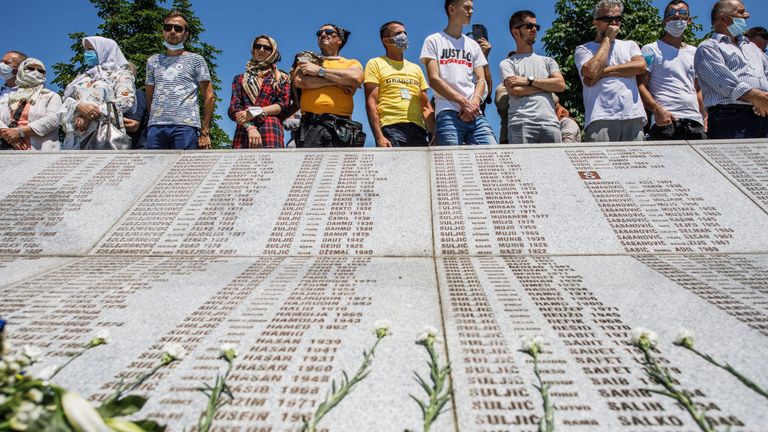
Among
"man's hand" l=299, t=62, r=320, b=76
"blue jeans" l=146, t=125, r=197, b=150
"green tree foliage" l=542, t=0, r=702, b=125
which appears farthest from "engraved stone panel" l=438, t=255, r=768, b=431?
"green tree foliage" l=542, t=0, r=702, b=125

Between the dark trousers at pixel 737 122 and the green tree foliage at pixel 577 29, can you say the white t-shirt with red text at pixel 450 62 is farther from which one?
the green tree foliage at pixel 577 29

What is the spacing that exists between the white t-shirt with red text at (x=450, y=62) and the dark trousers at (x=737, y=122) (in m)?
2.68

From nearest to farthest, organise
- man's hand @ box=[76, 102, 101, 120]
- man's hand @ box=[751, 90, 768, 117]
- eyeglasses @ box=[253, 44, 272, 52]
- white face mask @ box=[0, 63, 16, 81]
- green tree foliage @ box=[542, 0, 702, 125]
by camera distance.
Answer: man's hand @ box=[751, 90, 768, 117]
man's hand @ box=[76, 102, 101, 120]
eyeglasses @ box=[253, 44, 272, 52]
white face mask @ box=[0, 63, 16, 81]
green tree foliage @ box=[542, 0, 702, 125]

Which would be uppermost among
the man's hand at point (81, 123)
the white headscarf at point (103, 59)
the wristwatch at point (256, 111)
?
the white headscarf at point (103, 59)

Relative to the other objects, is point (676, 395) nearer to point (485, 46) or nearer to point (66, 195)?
point (66, 195)

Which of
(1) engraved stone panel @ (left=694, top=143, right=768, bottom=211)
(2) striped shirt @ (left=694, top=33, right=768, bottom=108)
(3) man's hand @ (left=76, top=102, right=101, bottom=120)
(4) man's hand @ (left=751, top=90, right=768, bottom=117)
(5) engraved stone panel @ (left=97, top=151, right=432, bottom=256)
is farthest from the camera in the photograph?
(3) man's hand @ (left=76, top=102, right=101, bottom=120)

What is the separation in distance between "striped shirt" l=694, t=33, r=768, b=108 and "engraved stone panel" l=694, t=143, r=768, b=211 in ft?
2.31

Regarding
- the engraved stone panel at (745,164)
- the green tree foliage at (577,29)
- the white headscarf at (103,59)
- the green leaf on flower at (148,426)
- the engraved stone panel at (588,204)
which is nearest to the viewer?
the green leaf on flower at (148,426)

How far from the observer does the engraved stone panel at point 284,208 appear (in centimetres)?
338

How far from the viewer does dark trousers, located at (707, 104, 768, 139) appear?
4.71 m

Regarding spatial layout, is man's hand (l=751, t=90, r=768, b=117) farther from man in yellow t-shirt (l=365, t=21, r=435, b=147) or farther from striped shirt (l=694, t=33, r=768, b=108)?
man in yellow t-shirt (l=365, t=21, r=435, b=147)

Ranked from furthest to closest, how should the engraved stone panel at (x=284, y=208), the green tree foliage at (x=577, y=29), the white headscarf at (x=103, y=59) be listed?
1. the green tree foliage at (x=577, y=29)
2. the white headscarf at (x=103, y=59)
3. the engraved stone panel at (x=284, y=208)

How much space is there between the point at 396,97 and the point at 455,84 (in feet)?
2.17

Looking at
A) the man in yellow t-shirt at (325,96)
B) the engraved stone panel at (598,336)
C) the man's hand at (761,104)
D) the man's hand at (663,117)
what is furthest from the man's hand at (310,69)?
the man's hand at (761,104)
